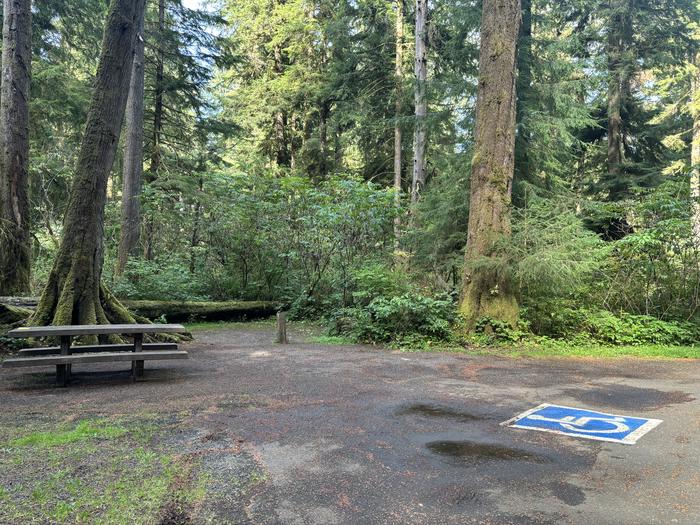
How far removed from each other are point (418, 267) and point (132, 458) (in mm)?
10808

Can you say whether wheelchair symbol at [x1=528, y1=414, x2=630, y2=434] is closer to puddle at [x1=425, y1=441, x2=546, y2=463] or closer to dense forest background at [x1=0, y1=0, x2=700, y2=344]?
puddle at [x1=425, y1=441, x2=546, y2=463]

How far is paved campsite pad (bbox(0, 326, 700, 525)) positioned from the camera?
9.68ft

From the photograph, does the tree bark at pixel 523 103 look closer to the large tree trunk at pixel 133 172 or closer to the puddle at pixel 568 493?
the puddle at pixel 568 493

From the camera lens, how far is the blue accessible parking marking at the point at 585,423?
423 centimetres

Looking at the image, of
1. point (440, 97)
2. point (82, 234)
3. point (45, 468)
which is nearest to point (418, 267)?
point (440, 97)

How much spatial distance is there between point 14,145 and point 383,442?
10915 mm

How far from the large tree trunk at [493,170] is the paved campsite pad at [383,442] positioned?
2805mm

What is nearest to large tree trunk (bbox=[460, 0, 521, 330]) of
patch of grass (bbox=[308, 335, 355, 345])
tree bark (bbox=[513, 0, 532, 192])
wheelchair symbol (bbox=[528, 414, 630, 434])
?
patch of grass (bbox=[308, 335, 355, 345])

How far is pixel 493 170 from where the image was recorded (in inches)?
406

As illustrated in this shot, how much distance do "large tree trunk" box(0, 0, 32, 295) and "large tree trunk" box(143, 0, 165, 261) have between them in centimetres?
703

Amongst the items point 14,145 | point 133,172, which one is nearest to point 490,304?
point 14,145

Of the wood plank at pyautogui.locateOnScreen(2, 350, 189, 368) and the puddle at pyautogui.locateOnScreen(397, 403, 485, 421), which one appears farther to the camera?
the wood plank at pyautogui.locateOnScreen(2, 350, 189, 368)

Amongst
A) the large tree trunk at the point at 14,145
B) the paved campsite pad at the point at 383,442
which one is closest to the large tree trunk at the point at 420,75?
the paved campsite pad at the point at 383,442

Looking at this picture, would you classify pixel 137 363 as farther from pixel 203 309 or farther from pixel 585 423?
pixel 203 309
